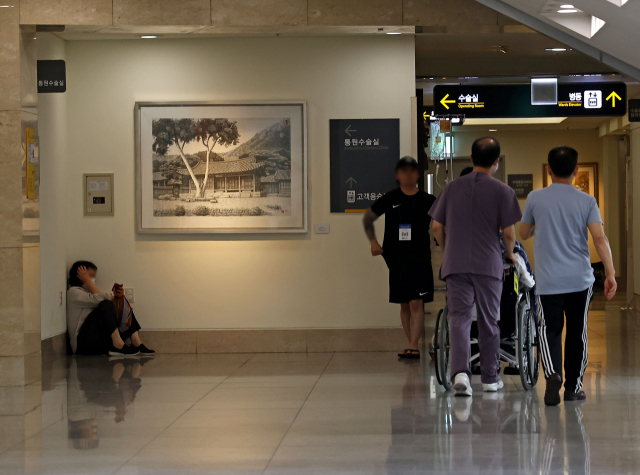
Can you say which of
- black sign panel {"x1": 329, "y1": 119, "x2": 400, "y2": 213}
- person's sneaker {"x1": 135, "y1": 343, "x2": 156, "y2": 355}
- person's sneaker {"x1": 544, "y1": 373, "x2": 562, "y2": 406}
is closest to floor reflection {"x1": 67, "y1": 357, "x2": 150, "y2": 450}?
person's sneaker {"x1": 135, "y1": 343, "x2": 156, "y2": 355}

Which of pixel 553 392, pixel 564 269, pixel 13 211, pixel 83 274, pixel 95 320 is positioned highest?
pixel 13 211

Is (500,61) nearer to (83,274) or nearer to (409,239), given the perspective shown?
(409,239)

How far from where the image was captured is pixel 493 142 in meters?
5.18

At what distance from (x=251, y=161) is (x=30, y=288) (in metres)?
2.42

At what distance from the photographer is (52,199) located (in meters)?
7.31

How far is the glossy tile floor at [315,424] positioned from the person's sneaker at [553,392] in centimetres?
6

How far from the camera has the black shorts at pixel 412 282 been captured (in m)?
6.69

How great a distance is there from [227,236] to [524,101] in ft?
12.5

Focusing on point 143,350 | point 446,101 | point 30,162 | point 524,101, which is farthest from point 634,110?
point 30,162

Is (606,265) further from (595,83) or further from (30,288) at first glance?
(595,83)

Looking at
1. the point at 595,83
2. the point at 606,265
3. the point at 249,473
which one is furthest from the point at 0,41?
the point at 595,83

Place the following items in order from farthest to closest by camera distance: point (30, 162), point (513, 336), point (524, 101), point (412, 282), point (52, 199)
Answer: point (524, 101), point (52, 199), point (412, 282), point (30, 162), point (513, 336)

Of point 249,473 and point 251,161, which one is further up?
point 251,161

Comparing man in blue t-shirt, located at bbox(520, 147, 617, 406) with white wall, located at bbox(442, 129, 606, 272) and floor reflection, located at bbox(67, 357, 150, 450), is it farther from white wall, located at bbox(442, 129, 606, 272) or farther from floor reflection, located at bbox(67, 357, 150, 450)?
white wall, located at bbox(442, 129, 606, 272)
